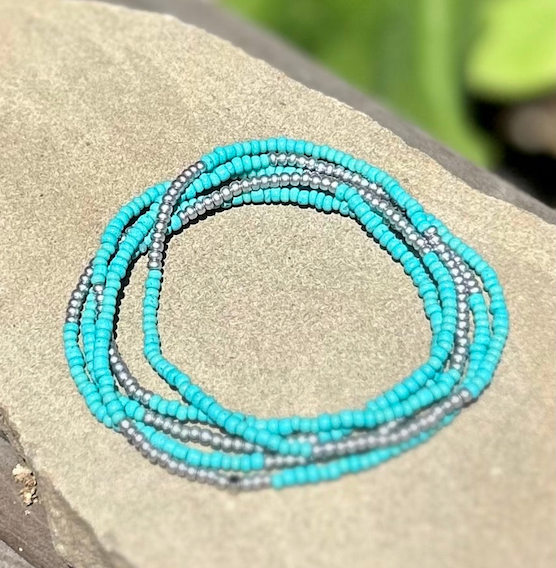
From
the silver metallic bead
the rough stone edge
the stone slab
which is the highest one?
the stone slab

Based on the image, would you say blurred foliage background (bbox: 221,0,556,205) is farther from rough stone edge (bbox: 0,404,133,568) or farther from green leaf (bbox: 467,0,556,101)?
rough stone edge (bbox: 0,404,133,568)

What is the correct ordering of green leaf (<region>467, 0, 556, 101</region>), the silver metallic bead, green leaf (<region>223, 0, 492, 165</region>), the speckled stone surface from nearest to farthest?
the speckled stone surface
the silver metallic bead
green leaf (<region>467, 0, 556, 101</region>)
green leaf (<region>223, 0, 492, 165</region>)

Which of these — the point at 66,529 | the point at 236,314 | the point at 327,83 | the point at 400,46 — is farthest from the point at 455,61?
the point at 66,529

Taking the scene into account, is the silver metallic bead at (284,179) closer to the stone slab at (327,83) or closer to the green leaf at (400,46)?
the stone slab at (327,83)

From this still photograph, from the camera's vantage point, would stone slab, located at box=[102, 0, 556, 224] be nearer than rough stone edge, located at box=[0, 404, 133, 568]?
No

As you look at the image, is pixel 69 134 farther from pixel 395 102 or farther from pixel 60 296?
pixel 395 102

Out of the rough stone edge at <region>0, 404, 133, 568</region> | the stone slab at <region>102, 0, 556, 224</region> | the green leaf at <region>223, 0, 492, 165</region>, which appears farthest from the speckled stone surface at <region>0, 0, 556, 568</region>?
the green leaf at <region>223, 0, 492, 165</region>
